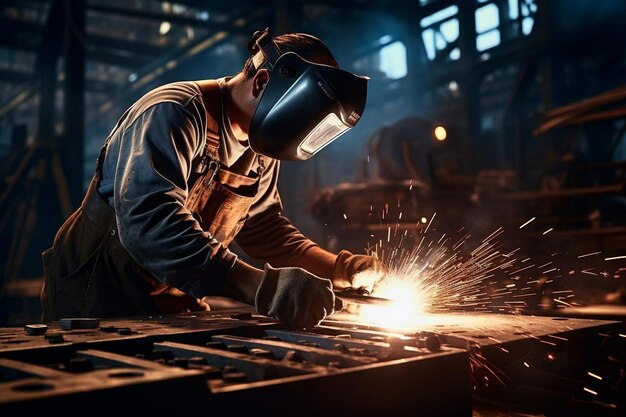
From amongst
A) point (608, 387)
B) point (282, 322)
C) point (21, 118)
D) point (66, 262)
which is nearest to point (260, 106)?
point (282, 322)

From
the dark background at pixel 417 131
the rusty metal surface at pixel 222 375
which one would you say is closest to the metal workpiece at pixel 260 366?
the rusty metal surface at pixel 222 375

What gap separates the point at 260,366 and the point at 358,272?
58.9 inches

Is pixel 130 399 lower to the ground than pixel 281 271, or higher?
lower

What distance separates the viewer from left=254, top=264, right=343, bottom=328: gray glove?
173 cm

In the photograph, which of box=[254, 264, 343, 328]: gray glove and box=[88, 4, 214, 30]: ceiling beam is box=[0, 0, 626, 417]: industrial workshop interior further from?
box=[88, 4, 214, 30]: ceiling beam

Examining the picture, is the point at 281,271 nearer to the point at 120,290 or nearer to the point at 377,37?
the point at 120,290

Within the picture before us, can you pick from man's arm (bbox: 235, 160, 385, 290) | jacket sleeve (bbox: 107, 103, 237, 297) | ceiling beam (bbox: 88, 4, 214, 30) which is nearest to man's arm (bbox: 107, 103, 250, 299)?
jacket sleeve (bbox: 107, 103, 237, 297)

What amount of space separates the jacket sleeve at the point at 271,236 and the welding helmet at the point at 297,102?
63 cm

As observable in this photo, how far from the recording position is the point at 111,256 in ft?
7.55

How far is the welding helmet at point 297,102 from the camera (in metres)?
2.11

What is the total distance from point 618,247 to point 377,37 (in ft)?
23.5

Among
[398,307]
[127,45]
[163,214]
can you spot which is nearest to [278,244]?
[398,307]

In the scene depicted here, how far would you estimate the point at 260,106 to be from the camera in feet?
7.23

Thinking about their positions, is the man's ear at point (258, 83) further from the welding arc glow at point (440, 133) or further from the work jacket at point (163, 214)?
the welding arc glow at point (440, 133)
